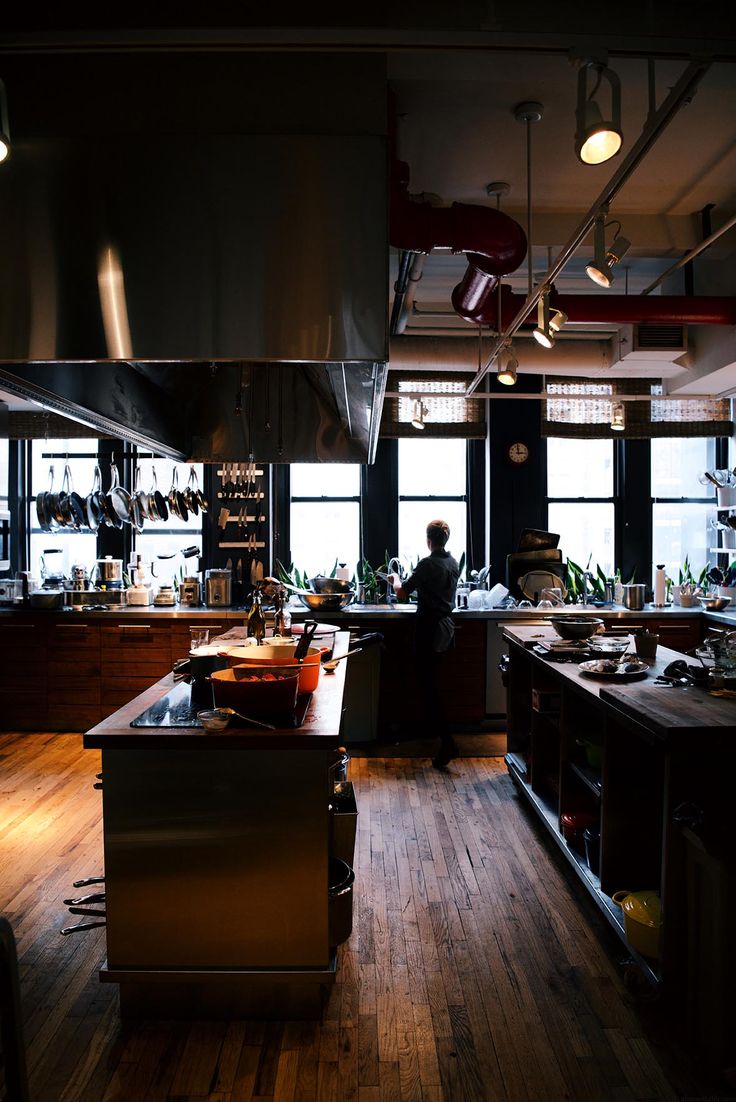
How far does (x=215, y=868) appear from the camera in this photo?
2334 millimetres

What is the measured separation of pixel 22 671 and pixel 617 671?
4648mm

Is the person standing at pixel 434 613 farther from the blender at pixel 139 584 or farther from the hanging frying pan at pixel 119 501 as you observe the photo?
the blender at pixel 139 584

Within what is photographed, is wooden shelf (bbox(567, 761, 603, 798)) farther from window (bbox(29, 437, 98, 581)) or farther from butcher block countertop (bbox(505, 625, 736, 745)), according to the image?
window (bbox(29, 437, 98, 581))

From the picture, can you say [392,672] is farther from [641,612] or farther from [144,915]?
[144,915]

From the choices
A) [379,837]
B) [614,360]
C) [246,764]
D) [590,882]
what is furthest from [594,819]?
[614,360]

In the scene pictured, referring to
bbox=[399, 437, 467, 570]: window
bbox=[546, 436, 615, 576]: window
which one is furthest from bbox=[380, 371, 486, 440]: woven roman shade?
bbox=[546, 436, 615, 576]: window

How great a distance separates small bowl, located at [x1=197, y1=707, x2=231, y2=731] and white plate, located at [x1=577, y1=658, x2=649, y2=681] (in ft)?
5.38

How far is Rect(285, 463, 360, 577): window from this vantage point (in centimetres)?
686

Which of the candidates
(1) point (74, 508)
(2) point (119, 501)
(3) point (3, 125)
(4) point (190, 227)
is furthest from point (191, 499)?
(3) point (3, 125)

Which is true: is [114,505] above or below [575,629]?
above

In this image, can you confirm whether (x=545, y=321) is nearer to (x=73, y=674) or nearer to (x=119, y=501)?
(x=119, y=501)

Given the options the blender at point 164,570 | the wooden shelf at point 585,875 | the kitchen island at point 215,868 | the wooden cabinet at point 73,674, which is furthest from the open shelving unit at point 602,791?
the blender at point 164,570

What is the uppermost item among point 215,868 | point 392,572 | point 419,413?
point 419,413

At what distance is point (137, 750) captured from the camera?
2.32 m
